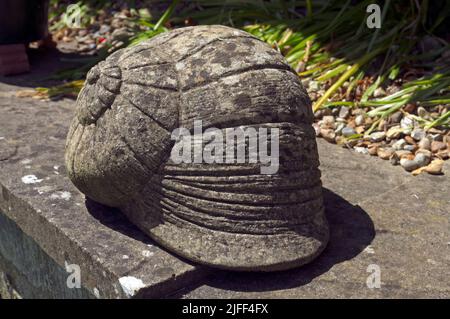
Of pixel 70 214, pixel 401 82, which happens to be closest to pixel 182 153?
pixel 70 214

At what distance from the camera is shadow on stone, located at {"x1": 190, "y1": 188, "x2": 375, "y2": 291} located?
209 centimetres

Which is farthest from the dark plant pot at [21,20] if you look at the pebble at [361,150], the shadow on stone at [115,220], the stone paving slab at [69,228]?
the pebble at [361,150]

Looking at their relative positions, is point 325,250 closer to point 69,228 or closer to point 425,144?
point 69,228

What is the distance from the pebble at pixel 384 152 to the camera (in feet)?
10.2

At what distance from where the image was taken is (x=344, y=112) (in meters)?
3.60

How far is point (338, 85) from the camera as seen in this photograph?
3.71 meters

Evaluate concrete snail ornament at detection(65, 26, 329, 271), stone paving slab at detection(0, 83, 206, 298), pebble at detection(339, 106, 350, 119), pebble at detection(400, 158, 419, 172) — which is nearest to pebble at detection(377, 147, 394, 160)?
pebble at detection(400, 158, 419, 172)

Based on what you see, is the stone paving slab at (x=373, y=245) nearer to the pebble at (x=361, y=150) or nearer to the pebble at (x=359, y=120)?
the pebble at (x=361, y=150)

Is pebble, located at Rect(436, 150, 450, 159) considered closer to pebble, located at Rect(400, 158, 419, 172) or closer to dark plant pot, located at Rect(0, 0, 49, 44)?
pebble, located at Rect(400, 158, 419, 172)

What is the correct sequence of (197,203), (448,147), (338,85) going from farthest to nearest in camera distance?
(338,85) → (448,147) → (197,203)

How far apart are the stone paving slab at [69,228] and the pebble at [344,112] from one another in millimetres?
1623

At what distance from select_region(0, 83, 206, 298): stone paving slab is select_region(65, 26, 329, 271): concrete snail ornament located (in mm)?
95

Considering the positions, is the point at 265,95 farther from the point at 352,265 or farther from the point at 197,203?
the point at 352,265
